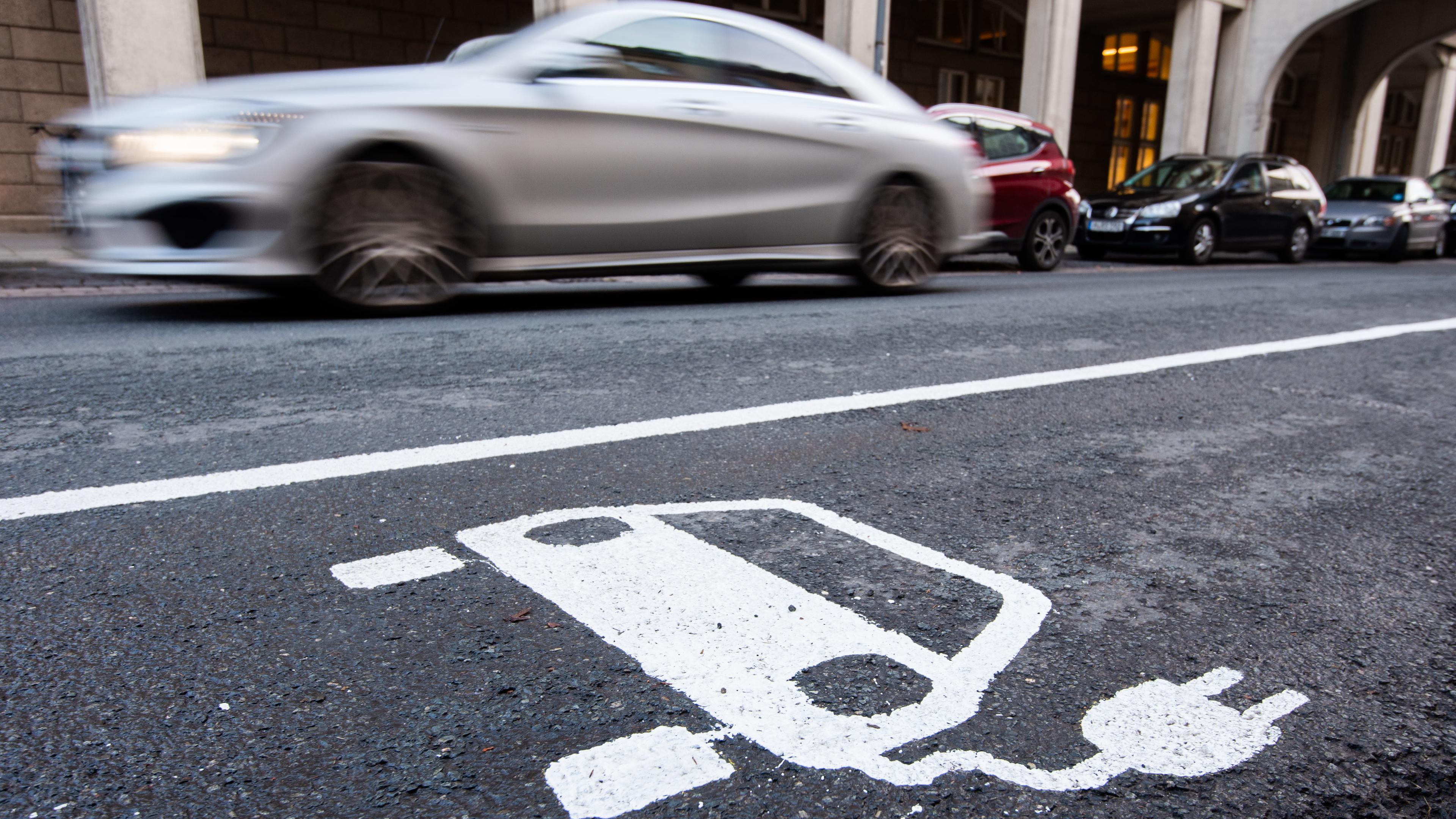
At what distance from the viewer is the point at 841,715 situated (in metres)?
1.64

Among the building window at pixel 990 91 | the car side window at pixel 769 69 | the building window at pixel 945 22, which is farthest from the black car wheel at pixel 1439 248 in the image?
the car side window at pixel 769 69

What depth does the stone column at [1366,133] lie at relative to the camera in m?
31.5

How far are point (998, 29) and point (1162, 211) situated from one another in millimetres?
13429

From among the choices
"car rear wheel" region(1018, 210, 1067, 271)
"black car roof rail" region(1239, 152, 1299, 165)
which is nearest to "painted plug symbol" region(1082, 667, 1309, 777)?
"car rear wheel" region(1018, 210, 1067, 271)

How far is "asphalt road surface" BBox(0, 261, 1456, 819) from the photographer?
1493 millimetres

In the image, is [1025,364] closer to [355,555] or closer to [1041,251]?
[355,555]

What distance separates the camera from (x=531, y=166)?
5785 millimetres

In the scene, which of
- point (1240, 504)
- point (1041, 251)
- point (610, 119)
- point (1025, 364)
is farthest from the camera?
point (1041, 251)

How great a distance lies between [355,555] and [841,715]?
1.17 metres

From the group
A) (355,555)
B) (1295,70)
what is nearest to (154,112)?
(355,555)

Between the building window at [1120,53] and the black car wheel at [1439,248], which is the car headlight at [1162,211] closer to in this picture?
the black car wheel at [1439,248]

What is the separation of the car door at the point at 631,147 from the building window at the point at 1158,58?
28592mm

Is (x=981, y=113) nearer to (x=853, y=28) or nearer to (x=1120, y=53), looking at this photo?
(x=853, y=28)

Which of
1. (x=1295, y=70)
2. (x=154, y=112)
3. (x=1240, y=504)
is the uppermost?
(x=1295, y=70)
